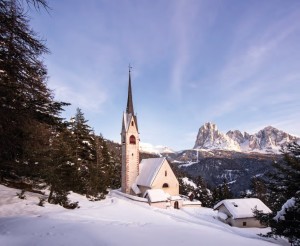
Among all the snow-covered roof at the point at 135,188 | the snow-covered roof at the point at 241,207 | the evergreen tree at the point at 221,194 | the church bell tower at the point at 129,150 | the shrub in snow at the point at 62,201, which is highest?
the church bell tower at the point at 129,150

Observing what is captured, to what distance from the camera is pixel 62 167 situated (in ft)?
64.7

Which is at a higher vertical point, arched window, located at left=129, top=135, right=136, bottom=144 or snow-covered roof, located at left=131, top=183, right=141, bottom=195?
arched window, located at left=129, top=135, right=136, bottom=144

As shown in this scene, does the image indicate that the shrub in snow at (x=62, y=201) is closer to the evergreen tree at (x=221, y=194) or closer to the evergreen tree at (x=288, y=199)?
the evergreen tree at (x=288, y=199)

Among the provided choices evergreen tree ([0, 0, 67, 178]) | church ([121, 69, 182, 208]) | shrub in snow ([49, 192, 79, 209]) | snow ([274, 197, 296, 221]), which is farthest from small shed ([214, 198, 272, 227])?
evergreen tree ([0, 0, 67, 178])

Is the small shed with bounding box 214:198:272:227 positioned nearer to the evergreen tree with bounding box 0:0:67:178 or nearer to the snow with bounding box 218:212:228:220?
the snow with bounding box 218:212:228:220

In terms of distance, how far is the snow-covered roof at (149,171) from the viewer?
47.1 meters

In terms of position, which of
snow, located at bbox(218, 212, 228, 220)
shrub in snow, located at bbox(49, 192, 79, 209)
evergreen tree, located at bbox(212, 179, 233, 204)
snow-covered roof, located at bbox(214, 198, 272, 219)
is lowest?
shrub in snow, located at bbox(49, 192, 79, 209)

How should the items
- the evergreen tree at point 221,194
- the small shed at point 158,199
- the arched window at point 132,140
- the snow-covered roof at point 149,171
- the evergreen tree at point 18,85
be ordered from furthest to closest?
the evergreen tree at point 221,194
the arched window at point 132,140
the snow-covered roof at point 149,171
the small shed at point 158,199
the evergreen tree at point 18,85

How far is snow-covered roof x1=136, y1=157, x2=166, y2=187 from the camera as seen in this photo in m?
47.1

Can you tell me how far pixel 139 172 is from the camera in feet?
172

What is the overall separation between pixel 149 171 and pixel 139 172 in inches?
136

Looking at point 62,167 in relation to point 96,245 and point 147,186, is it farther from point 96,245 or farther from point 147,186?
point 147,186

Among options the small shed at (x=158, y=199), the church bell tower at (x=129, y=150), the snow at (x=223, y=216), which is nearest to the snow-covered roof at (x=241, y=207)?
the snow at (x=223, y=216)

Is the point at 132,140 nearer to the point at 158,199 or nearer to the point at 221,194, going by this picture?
the point at 158,199
